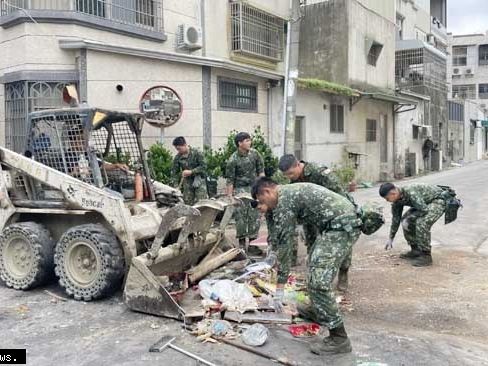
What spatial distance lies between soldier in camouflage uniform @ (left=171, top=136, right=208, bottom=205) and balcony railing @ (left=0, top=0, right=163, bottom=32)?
3136 millimetres

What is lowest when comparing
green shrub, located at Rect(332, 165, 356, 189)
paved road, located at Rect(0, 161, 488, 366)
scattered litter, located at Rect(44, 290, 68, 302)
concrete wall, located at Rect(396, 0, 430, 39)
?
paved road, located at Rect(0, 161, 488, 366)

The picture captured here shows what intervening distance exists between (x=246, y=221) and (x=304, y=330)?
10.7ft

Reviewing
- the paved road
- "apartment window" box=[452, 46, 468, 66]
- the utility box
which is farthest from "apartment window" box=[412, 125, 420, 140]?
"apartment window" box=[452, 46, 468, 66]

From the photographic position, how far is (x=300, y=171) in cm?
A: 599

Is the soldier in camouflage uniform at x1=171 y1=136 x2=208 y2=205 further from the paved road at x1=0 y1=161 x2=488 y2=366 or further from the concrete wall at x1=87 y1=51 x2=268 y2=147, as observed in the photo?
the paved road at x1=0 y1=161 x2=488 y2=366

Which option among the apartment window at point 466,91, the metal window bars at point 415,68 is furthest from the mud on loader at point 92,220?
the apartment window at point 466,91

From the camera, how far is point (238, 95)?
1270 cm

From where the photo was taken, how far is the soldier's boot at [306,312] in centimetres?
480

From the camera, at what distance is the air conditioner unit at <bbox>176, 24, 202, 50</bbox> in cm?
1127

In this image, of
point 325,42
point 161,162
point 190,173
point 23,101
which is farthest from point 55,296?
point 325,42

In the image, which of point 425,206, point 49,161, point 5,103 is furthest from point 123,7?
point 425,206

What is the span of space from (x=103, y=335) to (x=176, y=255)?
1188mm

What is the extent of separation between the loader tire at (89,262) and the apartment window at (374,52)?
54.2ft

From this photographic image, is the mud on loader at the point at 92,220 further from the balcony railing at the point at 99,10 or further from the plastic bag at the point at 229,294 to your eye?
the balcony railing at the point at 99,10
